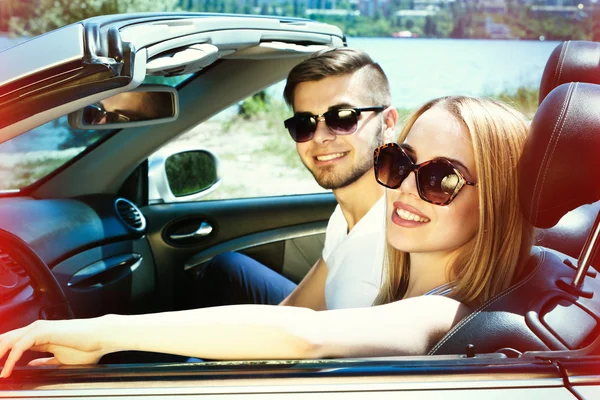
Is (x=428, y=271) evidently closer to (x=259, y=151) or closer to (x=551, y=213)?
(x=551, y=213)

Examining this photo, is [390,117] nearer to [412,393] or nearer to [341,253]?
[341,253]

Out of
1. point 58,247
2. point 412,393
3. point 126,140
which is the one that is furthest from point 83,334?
point 126,140

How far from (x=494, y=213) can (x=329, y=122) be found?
1118 millimetres

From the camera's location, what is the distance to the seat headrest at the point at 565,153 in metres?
1.64

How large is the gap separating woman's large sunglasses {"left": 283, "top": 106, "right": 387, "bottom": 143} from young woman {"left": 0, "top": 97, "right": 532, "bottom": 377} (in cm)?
72

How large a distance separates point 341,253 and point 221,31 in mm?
932

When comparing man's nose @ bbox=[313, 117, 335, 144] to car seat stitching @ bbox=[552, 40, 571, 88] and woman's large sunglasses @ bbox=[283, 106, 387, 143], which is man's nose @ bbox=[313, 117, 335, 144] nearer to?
woman's large sunglasses @ bbox=[283, 106, 387, 143]

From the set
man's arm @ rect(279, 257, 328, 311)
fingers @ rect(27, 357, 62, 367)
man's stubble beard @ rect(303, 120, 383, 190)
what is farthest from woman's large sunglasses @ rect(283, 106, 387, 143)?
fingers @ rect(27, 357, 62, 367)

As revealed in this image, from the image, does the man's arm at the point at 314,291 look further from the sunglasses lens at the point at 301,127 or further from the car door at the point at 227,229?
the car door at the point at 227,229

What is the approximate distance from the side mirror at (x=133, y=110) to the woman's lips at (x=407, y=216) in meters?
0.88

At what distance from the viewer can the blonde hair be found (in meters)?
1.82

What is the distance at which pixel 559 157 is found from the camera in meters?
1.65

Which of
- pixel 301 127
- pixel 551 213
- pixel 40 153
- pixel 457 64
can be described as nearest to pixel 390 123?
pixel 301 127

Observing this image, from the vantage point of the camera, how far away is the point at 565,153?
165cm
